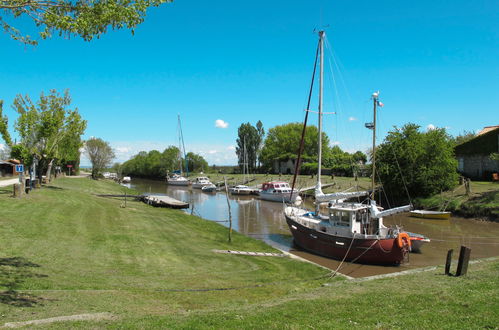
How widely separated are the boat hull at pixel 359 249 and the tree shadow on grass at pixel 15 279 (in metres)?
15.7

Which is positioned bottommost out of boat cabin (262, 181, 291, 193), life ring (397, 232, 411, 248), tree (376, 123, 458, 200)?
life ring (397, 232, 411, 248)

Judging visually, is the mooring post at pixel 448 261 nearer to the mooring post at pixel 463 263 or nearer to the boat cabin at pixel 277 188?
the mooring post at pixel 463 263

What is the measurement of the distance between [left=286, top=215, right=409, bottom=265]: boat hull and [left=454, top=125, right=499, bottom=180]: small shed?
36.5 meters

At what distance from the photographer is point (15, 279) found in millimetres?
10562

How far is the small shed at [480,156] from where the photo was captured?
158 feet

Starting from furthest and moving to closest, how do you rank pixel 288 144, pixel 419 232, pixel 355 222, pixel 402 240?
pixel 288 144 → pixel 419 232 → pixel 355 222 → pixel 402 240

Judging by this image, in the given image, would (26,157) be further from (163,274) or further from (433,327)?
(433,327)

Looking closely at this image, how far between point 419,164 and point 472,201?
8143mm

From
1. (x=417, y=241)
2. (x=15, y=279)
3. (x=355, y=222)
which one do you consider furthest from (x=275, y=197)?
(x=15, y=279)

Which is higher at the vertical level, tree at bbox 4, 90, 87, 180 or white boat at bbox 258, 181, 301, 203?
tree at bbox 4, 90, 87, 180

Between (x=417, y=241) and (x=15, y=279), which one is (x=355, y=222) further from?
(x=15, y=279)

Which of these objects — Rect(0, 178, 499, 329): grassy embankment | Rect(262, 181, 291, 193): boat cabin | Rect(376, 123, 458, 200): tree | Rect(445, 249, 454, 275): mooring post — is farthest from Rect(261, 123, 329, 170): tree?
Rect(445, 249, 454, 275): mooring post

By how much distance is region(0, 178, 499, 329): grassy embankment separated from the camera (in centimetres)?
809

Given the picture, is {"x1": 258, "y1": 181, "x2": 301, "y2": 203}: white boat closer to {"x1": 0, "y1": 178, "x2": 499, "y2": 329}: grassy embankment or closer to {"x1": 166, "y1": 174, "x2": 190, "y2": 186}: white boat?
{"x1": 0, "y1": 178, "x2": 499, "y2": 329}: grassy embankment
